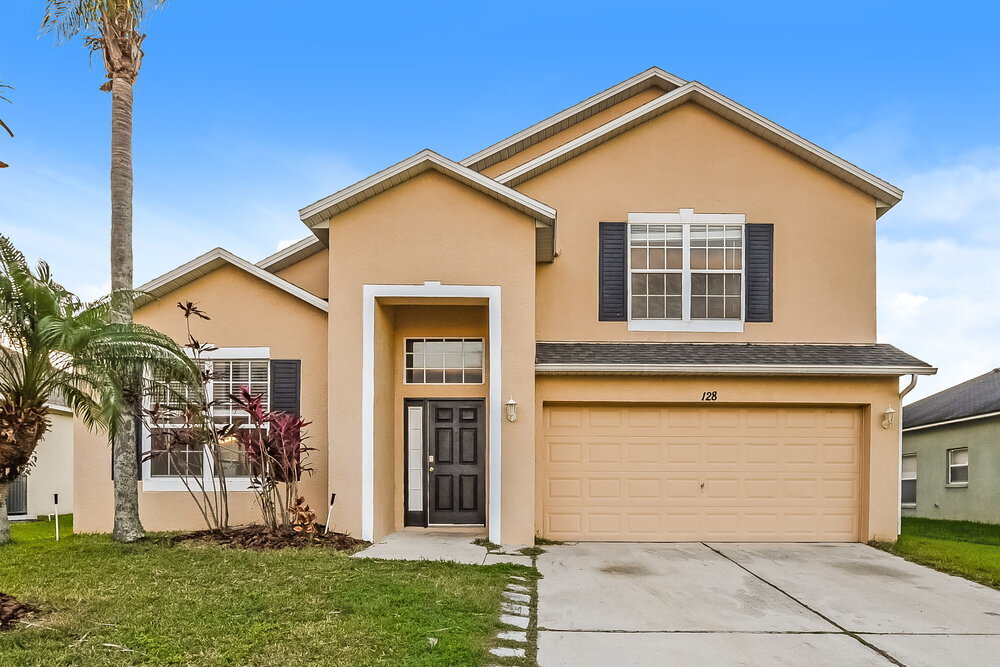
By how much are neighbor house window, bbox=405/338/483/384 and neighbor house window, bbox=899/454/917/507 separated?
1531cm

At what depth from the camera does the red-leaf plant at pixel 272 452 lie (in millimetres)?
9789

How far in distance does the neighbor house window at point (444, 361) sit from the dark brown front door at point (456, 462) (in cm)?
39

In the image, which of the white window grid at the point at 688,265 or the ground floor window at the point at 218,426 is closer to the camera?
the ground floor window at the point at 218,426

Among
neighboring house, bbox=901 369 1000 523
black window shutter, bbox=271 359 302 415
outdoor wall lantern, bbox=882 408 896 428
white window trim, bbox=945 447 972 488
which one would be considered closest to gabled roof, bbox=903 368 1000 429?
neighboring house, bbox=901 369 1000 523

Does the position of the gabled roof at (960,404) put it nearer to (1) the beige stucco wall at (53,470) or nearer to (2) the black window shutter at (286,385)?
(2) the black window shutter at (286,385)

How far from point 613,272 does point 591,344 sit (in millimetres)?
1269

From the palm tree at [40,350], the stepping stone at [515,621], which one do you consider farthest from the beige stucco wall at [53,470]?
the stepping stone at [515,621]

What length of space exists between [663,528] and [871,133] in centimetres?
1162

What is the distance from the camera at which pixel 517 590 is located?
7.61m

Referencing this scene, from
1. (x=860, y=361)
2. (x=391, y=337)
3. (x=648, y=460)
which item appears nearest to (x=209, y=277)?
(x=391, y=337)

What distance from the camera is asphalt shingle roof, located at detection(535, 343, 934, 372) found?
35.5 feet

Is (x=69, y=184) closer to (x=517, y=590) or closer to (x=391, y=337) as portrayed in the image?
(x=391, y=337)

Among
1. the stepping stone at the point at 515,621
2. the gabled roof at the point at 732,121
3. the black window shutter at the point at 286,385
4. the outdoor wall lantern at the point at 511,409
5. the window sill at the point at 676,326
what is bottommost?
the stepping stone at the point at 515,621

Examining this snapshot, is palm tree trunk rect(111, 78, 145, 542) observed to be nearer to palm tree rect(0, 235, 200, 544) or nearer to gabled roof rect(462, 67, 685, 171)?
palm tree rect(0, 235, 200, 544)
